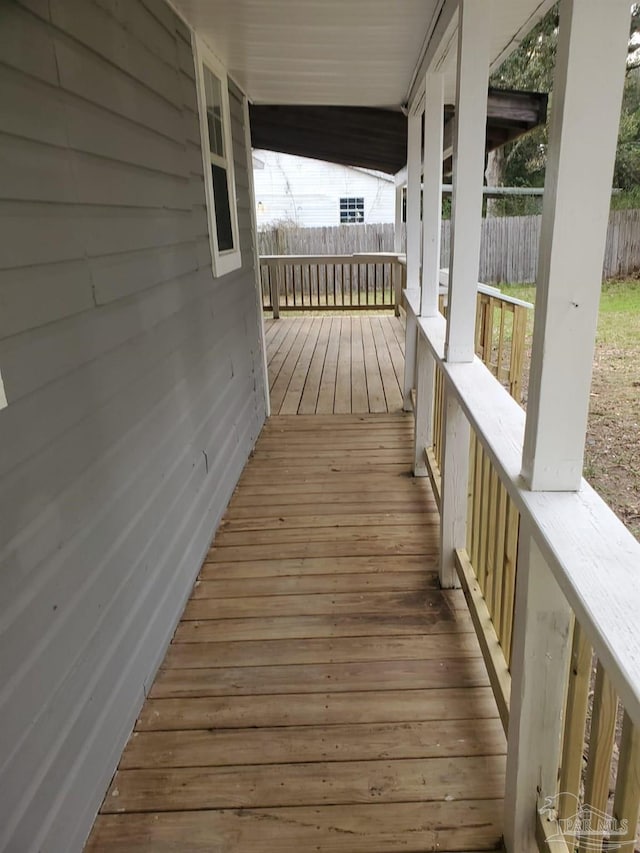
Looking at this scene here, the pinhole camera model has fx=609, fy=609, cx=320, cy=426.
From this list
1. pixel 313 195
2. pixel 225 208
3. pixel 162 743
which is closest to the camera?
pixel 162 743

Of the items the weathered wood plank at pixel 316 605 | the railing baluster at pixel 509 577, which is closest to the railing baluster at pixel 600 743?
the railing baluster at pixel 509 577

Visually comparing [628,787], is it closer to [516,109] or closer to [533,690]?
[533,690]

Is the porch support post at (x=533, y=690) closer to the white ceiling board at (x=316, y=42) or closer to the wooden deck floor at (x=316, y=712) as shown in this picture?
the wooden deck floor at (x=316, y=712)

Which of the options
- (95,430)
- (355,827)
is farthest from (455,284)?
(355,827)

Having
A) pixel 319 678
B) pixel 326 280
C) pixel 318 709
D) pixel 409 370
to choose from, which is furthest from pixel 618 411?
pixel 326 280

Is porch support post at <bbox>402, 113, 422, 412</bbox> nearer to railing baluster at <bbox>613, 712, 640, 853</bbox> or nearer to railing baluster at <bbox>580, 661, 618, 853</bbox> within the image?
railing baluster at <bbox>580, 661, 618, 853</bbox>

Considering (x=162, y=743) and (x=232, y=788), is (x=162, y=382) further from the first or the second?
(x=232, y=788)

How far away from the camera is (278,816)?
1.62 m

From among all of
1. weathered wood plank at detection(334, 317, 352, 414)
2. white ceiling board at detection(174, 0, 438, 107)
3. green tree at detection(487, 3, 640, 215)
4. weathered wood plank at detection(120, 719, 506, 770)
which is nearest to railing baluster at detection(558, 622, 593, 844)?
weathered wood plank at detection(120, 719, 506, 770)

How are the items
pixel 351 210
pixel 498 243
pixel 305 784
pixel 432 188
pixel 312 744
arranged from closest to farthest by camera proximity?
pixel 305 784 → pixel 312 744 → pixel 432 188 → pixel 498 243 → pixel 351 210

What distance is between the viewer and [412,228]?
445 centimetres

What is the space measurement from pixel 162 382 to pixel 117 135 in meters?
0.84

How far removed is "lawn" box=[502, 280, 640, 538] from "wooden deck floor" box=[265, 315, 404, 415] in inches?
59.5

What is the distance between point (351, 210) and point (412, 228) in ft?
48.9
